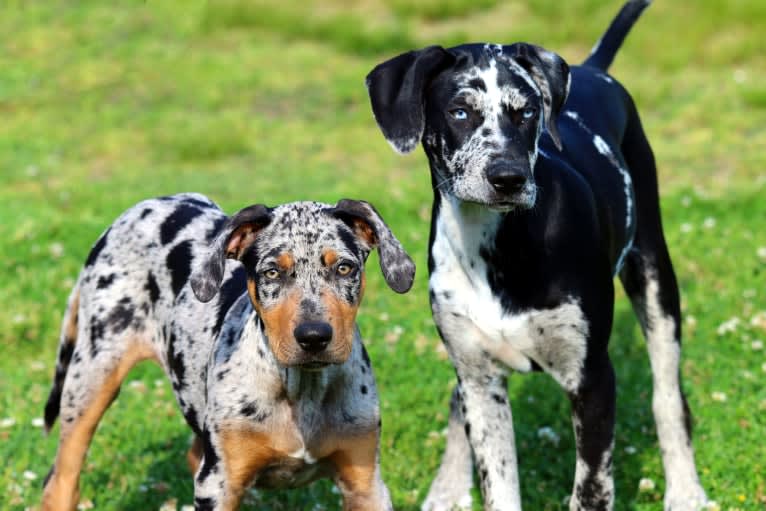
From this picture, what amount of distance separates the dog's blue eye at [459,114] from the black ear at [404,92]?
16cm

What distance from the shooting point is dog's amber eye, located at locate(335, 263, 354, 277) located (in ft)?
15.6

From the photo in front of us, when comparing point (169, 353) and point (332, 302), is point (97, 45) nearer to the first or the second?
point (169, 353)

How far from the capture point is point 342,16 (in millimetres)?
20328

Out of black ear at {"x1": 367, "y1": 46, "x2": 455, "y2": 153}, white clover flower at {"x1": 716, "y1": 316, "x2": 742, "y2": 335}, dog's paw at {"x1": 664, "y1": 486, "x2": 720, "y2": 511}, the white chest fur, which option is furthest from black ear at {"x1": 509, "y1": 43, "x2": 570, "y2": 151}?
white clover flower at {"x1": 716, "y1": 316, "x2": 742, "y2": 335}

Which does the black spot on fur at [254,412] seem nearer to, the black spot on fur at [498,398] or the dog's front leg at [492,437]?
the dog's front leg at [492,437]

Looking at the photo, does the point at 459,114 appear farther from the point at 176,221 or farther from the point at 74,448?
the point at 74,448

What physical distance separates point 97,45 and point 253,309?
15.5 metres

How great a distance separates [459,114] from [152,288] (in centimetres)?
183

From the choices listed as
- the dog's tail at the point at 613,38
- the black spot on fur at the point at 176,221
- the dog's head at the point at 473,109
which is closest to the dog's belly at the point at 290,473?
the dog's head at the point at 473,109

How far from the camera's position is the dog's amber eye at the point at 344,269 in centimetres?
476

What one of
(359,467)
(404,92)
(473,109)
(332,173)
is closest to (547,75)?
(473,109)

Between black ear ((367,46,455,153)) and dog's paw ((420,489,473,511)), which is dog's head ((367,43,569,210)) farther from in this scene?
dog's paw ((420,489,473,511))

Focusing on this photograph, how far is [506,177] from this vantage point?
16.1ft

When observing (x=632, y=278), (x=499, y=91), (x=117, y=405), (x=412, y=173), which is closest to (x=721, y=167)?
(x=412, y=173)
